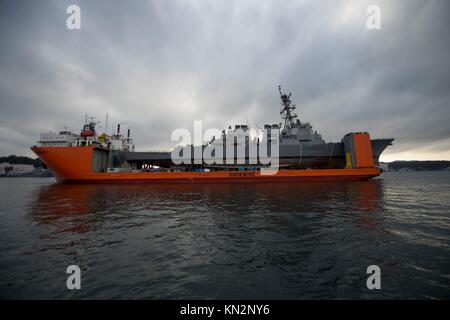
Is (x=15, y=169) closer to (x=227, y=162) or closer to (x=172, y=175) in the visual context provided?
(x=172, y=175)

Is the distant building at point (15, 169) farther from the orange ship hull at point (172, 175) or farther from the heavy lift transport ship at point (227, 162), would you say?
the orange ship hull at point (172, 175)

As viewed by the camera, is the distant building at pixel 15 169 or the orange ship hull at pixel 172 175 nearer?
the orange ship hull at pixel 172 175

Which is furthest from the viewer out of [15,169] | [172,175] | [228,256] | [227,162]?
[15,169]

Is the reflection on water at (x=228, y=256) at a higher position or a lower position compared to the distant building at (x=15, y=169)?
lower

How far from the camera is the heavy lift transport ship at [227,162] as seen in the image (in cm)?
2683

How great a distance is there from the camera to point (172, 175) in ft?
89.7

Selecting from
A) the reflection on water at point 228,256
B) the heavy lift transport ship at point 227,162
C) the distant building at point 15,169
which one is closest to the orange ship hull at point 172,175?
the heavy lift transport ship at point 227,162

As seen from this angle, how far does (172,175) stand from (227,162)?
823 cm

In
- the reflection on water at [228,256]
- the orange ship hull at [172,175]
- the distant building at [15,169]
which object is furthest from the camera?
the distant building at [15,169]

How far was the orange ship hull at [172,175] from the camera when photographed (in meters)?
26.7

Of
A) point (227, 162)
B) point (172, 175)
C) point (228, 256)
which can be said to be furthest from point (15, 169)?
point (228, 256)

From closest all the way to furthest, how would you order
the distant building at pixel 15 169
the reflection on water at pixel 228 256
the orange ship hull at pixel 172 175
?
the reflection on water at pixel 228 256 → the orange ship hull at pixel 172 175 → the distant building at pixel 15 169

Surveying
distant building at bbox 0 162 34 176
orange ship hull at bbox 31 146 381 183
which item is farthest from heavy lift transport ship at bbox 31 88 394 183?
distant building at bbox 0 162 34 176
